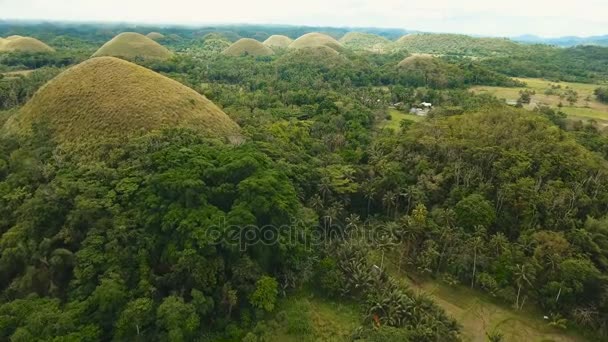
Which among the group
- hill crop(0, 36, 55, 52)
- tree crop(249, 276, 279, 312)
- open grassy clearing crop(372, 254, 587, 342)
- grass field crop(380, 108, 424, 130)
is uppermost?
hill crop(0, 36, 55, 52)

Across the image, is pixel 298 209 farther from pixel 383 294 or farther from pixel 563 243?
pixel 563 243

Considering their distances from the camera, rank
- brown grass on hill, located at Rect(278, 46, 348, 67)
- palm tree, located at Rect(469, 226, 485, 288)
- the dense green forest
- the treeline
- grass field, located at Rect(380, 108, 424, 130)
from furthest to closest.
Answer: the treeline → brown grass on hill, located at Rect(278, 46, 348, 67) → grass field, located at Rect(380, 108, 424, 130) → palm tree, located at Rect(469, 226, 485, 288) → the dense green forest

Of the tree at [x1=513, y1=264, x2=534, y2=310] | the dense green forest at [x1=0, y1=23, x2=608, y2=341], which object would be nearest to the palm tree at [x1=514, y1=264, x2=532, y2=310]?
the tree at [x1=513, y1=264, x2=534, y2=310]

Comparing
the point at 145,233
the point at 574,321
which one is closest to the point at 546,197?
the point at 574,321

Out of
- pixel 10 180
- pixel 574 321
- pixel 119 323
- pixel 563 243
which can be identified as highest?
pixel 10 180

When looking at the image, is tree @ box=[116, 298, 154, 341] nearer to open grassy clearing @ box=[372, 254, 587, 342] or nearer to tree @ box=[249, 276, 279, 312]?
tree @ box=[249, 276, 279, 312]

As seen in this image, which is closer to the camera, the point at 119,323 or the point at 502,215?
the point at 119,323

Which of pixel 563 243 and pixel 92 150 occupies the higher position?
pixel 92 150
